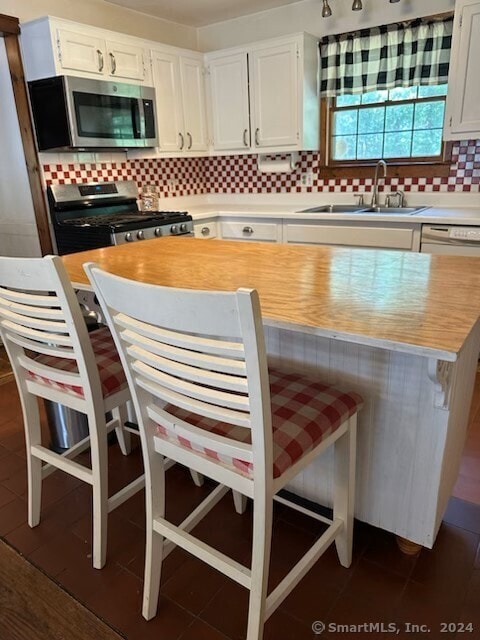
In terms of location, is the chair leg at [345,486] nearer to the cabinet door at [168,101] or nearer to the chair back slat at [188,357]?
the chair back slat at [188,357]

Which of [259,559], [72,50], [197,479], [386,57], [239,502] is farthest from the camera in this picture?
[386,57]

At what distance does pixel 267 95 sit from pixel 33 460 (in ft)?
10.3

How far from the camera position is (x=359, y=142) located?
12.3 ft

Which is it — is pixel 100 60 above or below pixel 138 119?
above

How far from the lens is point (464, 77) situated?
283 centimetres

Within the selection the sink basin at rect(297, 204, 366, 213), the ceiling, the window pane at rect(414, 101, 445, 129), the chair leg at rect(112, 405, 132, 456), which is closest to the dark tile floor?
the chair leg at rect(112, 405, 132, 456)

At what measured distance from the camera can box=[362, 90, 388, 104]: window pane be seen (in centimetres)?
355

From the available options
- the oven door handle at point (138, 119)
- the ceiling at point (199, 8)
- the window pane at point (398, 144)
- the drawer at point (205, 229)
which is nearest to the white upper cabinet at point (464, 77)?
the window pane at point (398, 144)

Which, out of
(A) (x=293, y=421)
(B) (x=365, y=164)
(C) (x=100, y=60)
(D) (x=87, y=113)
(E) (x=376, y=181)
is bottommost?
(A) (x=293, y=421)

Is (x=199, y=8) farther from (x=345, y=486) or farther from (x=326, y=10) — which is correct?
(x=345, y=486)

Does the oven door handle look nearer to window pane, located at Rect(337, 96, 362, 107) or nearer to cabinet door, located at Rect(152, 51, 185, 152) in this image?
cabinet door, located at Rect(152, 51, 185, 152)

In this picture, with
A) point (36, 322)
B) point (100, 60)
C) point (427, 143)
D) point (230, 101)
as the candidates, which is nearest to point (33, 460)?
point (36, 322)

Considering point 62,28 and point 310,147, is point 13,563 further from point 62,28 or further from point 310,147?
point 310,147

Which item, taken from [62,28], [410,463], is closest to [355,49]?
[62,28]
